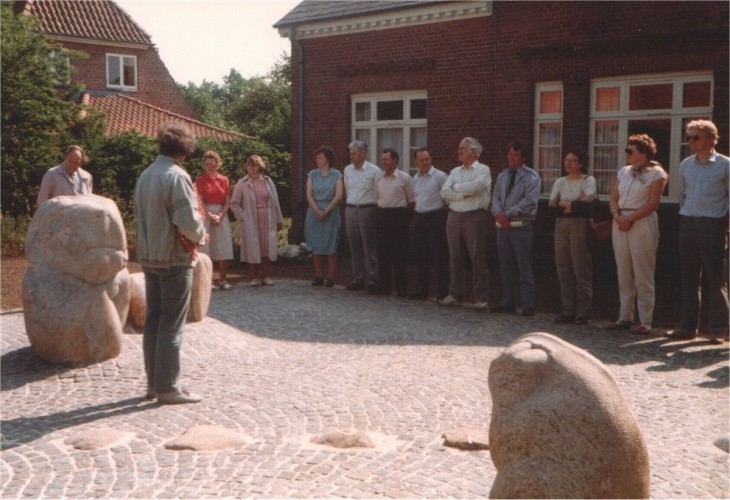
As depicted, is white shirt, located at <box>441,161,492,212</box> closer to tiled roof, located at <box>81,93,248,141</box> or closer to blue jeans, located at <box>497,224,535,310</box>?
blue jeans, located at <box>497,224,535,310</box>

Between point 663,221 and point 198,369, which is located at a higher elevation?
point 663,221

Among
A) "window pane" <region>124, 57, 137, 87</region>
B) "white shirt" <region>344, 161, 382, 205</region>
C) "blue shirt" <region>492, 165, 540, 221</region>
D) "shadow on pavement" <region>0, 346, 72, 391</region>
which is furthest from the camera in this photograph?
"window pane" <region>124, 57, 137, 87</region>

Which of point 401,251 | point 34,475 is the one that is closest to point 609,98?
point 401,251

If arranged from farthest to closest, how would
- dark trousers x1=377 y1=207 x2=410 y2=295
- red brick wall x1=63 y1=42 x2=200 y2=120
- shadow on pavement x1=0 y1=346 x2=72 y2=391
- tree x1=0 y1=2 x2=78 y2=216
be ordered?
red brick wall x1=63 y1=42 x2=200 y2=120 < tree x1=0 y1=2 x2=78 y2=216 < dark trousers x1=377 y1=207 x2=410 y2=295 < shadow on pavement x1=0 y1=346 x2=72 y2=391

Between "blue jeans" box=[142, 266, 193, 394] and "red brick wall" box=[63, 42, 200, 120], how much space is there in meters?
31.9

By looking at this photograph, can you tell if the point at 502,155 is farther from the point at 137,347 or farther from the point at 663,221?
the point at 137,347

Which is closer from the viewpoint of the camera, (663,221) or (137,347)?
(137,347)

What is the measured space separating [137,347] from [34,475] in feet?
9.77

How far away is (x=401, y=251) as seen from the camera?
11.7 m

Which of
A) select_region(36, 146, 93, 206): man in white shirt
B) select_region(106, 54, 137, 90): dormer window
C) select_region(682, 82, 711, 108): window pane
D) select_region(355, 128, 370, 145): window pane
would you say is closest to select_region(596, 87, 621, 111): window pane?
select_region(682, 82, 711, 108): window pane

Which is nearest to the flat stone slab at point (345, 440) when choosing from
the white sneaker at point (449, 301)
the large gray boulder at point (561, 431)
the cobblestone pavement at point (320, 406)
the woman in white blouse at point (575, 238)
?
the cobblestone pavement at point (320, 406)

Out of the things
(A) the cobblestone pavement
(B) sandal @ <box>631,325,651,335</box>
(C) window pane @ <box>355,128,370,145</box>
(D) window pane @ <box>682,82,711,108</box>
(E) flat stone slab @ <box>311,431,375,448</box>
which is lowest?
(A) the cobblestone pavement

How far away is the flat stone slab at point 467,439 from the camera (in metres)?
5.22

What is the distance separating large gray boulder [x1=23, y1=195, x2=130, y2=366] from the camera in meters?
7.20
